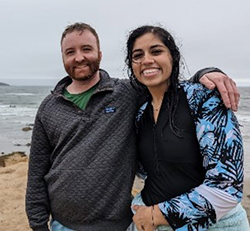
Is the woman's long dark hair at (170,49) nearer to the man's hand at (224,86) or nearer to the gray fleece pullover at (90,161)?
the man's hand at (224,86)

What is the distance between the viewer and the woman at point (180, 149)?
6.00ft

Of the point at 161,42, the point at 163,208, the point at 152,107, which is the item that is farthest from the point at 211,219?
the point at 161,42

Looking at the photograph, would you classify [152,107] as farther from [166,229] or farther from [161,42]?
[166,229]

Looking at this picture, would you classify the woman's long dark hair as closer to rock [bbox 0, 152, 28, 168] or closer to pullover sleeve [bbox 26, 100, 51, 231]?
pullover sleeve [bbox 26, 100, 51, 231]

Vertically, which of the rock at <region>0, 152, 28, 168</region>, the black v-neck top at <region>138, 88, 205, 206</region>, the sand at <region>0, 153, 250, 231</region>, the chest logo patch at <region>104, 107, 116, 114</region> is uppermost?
the chest logo patch at <region>104, 107, 116, 114</region>

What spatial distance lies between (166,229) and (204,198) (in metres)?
0.38

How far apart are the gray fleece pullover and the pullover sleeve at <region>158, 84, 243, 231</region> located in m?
0.58

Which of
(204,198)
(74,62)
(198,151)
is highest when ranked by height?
(74,62)

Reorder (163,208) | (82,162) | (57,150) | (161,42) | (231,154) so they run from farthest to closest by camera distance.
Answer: (57,150), (82,162), (161,42), (163,208), (231,154)

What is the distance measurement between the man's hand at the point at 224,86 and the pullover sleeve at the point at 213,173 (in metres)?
0.04

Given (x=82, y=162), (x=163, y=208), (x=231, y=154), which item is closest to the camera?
(x=231, y=154)

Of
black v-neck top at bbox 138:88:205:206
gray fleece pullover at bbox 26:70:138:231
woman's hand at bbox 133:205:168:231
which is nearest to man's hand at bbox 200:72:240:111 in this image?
black v-neck top at bbox 138:88:205:206

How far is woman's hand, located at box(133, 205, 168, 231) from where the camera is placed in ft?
6.48

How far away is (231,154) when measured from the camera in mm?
1811
